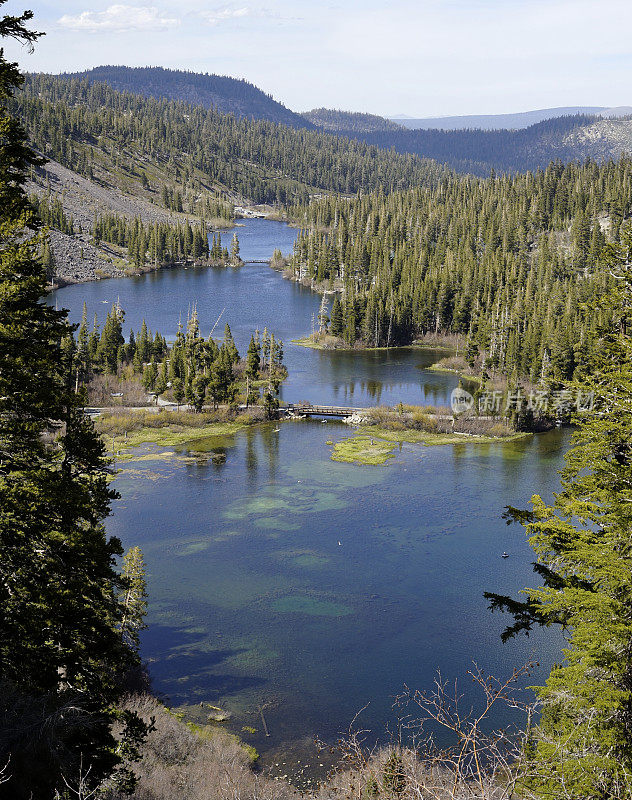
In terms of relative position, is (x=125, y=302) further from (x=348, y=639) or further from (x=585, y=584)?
(x=585, y=584)

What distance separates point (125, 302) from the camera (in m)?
165

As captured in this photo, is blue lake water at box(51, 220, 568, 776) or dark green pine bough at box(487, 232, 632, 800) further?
blue lake water at box(51, 220, 568, 776)

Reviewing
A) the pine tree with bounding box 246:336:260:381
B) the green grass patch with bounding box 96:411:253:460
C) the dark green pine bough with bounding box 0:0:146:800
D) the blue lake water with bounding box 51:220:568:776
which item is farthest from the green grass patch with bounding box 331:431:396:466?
the dark green pine bough with bounding box 0:0:146:800

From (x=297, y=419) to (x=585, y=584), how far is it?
7594cm

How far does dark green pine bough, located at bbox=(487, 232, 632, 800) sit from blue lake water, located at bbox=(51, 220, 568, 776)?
21574mm

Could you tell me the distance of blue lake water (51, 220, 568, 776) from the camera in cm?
4400

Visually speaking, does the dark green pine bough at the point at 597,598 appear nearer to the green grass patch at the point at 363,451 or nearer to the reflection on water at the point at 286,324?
the green grass patch at the point at 363,451

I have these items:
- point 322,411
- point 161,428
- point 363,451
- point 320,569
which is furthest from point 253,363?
point 320,569

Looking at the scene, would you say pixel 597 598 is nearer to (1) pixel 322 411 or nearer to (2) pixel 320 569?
(2) pixel 320 569

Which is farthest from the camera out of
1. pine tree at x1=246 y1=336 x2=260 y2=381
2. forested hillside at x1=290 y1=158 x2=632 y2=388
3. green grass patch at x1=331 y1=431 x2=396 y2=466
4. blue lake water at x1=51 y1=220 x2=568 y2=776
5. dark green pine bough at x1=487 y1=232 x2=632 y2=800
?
forested hillside at x1=290 y1=158 x2=632 y2=388

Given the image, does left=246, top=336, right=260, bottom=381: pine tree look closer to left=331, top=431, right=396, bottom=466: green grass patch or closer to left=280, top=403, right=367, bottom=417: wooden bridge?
left=280, top=403, right=367, bottom=417: wooden bridge

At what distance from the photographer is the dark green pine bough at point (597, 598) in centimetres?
1870

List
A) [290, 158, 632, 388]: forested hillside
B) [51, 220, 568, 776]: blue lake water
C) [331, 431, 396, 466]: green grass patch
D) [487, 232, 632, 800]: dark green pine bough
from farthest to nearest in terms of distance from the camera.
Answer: [290, 158, 632, 388]: forested hillside → [331, 431, 396, 466]: green grass patch → [51, 220, 568, 776]: blue lake water → [487, 232, 632, 800]: dark green pine bough

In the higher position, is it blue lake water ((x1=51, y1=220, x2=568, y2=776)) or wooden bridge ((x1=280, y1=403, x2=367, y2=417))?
wooden bridge ((x1=280, y1=403, x2=367, y2=417))
